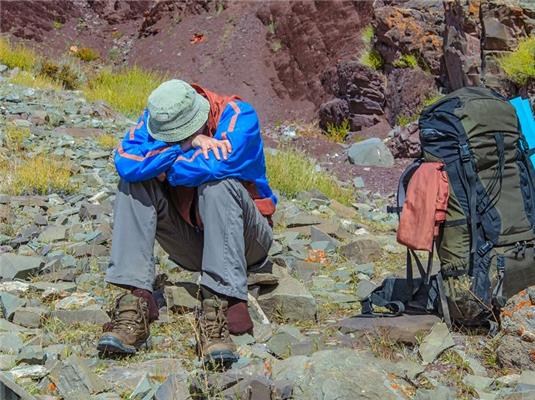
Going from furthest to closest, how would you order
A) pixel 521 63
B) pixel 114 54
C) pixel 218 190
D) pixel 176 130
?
pixel 114 54
pixel 521 63
pixel 176 130
pixel 218 190

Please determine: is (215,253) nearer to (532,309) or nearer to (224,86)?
Answer: (532,309)

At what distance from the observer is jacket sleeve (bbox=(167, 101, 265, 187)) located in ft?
10.3

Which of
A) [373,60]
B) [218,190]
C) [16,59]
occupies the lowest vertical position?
[16,59]

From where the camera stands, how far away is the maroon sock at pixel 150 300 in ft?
10.5

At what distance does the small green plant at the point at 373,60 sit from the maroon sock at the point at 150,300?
33.1 ft

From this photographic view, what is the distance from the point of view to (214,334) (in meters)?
3.02

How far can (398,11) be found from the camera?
1240 centimetres

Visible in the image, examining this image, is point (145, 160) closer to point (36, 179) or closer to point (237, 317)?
point (237, 317)

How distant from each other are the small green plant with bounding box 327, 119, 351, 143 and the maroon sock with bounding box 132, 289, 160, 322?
9420 mm

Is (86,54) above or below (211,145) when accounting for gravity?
below

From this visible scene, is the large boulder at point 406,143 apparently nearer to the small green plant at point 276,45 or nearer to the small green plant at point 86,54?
the small green plant at point 276,45

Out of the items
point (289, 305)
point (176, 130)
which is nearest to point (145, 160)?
point (176, 130)

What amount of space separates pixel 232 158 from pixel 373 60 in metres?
10.3

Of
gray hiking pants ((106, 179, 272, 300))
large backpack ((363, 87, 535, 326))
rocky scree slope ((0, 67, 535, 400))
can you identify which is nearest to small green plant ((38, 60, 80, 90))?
rocky scree slope ((0, 67, 535, 400))
